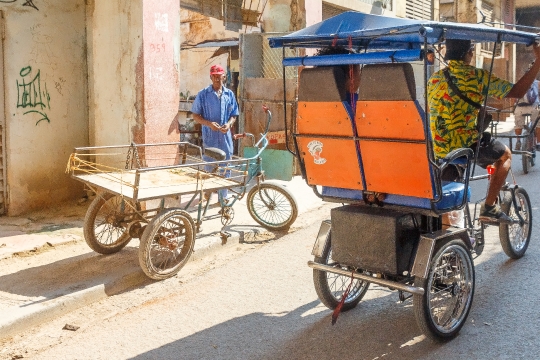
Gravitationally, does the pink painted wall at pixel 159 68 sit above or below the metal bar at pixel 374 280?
above

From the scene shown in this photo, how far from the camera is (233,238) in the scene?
23.2ft

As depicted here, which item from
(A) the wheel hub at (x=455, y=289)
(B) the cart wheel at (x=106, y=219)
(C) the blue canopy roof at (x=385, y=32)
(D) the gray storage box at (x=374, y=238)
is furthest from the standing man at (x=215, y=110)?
(A) the wheel hub at (x=455, y=289)

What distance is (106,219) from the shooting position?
5910 mm

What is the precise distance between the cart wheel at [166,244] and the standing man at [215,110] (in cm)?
217

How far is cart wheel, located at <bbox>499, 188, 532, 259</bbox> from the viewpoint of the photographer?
5727 millimetres

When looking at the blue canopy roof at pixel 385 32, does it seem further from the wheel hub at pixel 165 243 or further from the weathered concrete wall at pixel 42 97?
the weathered concrete wall at pixel 42 97

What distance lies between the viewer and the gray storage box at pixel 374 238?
4.13m

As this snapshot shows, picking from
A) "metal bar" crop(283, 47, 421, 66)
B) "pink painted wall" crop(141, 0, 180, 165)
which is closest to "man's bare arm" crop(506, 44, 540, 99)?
"metal bar" crop(283, 47, 421, 66)

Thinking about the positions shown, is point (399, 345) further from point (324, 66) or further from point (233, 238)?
point (233, 238)

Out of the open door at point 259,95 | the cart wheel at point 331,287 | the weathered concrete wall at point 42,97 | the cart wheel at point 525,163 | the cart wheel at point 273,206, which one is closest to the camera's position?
the cart wheel at point 331,287

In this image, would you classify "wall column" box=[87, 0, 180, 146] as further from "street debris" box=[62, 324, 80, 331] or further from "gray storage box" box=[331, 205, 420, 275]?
"gray storage box" box=[331, 205, 420, 275]

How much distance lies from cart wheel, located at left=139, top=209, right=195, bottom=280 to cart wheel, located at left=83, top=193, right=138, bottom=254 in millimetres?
384

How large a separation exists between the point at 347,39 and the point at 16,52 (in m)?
4.72

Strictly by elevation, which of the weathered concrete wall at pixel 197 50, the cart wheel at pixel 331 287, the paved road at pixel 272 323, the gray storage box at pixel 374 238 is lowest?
the paved road at pixel 272 323
